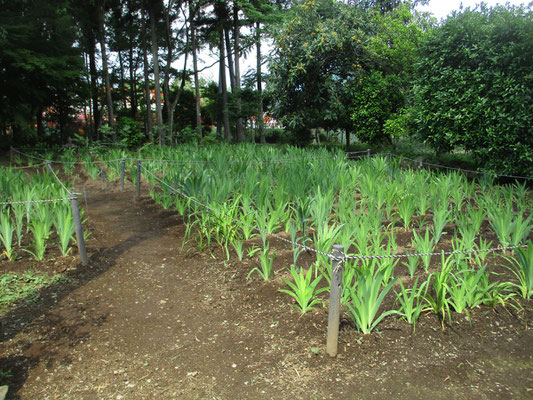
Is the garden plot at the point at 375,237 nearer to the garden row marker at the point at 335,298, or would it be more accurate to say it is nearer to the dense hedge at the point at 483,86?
the garden row marker at the point at 335,298

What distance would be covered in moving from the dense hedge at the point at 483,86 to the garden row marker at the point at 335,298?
5.19m

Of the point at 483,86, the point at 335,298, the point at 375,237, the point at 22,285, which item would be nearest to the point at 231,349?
the point at 335,298

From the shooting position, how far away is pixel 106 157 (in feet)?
27.0

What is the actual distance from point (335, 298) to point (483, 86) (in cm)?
552

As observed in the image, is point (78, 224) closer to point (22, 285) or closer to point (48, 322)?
point (22, 285)

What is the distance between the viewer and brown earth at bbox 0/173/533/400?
1768 millimetres

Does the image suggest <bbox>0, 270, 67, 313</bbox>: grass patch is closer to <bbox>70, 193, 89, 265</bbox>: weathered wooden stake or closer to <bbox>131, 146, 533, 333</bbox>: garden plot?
<bbox>70, 193, 89, 265</bbox>: weathered wooden stake

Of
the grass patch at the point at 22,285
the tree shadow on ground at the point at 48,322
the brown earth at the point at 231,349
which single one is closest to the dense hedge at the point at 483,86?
the brown earth at the point at 231,349

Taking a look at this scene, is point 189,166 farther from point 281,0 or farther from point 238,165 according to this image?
point 281,0

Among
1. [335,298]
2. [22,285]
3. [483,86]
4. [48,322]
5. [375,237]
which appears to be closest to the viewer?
[335,298]

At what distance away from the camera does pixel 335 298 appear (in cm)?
184

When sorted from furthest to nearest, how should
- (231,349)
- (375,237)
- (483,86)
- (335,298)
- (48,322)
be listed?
(483,86) → (375,237) → (48,322) → (231,349) → (335,298)

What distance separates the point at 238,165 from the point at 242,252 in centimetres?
227

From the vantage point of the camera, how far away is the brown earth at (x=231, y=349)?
1.77 m
